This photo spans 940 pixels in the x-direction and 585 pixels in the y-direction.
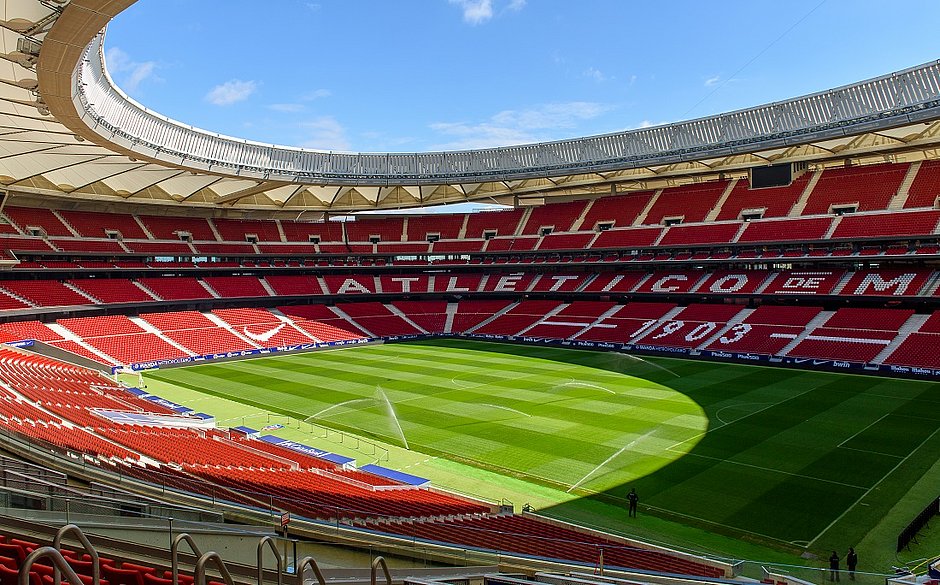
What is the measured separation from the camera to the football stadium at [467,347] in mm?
11672

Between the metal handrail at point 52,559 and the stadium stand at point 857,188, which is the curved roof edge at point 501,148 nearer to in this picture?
the stadium stand at point 857,188

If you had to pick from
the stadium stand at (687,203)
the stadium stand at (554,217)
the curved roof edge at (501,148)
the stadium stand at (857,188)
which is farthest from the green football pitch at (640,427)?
the stadium stand at (554,217)

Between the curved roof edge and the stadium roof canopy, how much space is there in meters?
0.10

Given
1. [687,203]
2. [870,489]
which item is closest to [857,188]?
[687,203]

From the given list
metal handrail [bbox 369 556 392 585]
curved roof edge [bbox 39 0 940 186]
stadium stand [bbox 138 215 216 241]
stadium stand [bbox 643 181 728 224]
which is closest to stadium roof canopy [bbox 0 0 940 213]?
curved roof edge [bbox 39 0 940 186]

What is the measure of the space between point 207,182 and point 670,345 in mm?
40637

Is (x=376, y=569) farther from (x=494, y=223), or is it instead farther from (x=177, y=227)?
(x=494, y=223)

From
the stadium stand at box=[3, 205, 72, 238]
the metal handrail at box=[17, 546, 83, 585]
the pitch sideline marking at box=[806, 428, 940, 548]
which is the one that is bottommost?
Answer: the metal handrail at box=[17, 546, 83, 585]

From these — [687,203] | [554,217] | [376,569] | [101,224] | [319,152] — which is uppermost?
[319,152]

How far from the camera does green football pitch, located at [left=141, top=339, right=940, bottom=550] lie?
19.7 meters

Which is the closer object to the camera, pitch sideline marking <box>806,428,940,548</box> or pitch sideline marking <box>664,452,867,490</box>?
pitch sideline marking <box>806,428,940,548</box>

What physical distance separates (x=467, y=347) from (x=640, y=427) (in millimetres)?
27794

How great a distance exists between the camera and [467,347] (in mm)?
54188

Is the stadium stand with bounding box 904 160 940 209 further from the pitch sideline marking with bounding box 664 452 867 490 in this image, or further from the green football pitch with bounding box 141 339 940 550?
the pitch sideline marking with bounding box 664 452 867 490
